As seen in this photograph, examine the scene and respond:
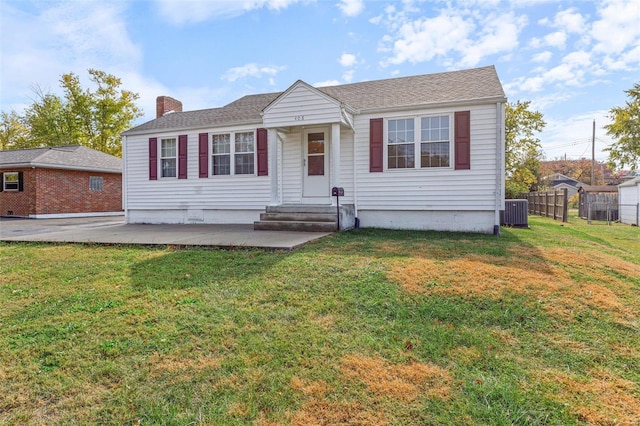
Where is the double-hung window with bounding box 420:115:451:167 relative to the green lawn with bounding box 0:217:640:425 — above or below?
above

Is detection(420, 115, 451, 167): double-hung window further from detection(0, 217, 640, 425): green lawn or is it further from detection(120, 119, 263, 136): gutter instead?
detection(120, 119, 263, 136): gutter

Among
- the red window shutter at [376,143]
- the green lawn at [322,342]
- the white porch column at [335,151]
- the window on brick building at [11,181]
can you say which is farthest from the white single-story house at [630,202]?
the window on brick building at [11,181]

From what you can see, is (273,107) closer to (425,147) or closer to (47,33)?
(425,147)

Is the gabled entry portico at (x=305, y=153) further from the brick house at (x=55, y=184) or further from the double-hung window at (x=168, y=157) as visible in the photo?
the brick house at (x=55, y=184)

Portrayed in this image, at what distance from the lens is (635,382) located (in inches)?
98.7

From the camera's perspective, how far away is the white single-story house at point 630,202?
16812 mm

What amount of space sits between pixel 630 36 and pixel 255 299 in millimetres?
17219

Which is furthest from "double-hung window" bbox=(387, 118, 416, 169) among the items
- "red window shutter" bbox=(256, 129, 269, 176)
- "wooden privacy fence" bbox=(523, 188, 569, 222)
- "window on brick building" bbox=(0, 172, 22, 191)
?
"window on brick building" bbox=(0, 172, 22, 191)

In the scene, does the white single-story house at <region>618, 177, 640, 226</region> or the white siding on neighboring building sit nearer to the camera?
the white siding on neighboring building

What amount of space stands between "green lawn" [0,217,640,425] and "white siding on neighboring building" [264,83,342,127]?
15.1 ft

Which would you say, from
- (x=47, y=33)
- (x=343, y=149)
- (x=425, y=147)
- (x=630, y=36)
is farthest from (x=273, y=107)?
(x=630, y=36)

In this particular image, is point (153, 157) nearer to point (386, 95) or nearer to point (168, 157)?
point (168, 157)

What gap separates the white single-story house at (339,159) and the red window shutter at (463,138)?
2 cm

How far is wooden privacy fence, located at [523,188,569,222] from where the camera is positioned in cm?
1566
